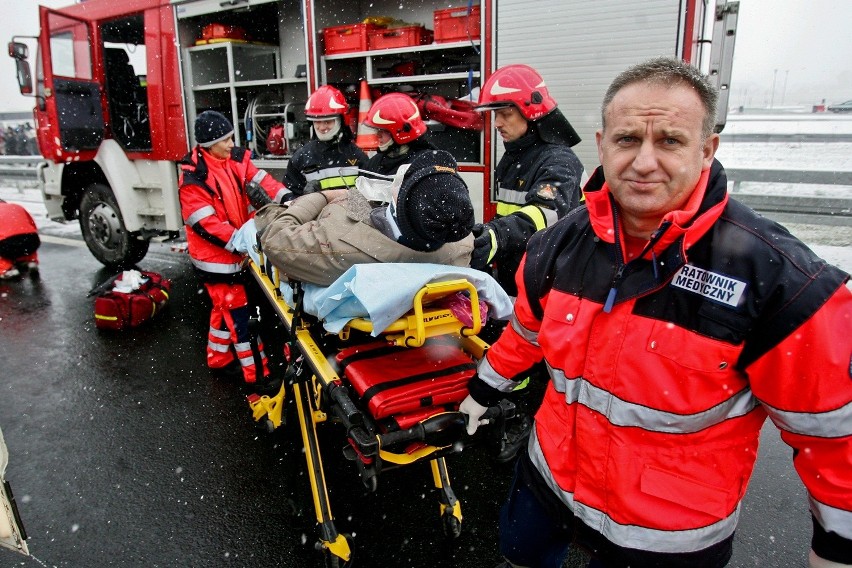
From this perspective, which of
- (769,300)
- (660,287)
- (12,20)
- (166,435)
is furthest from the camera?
(12,20)

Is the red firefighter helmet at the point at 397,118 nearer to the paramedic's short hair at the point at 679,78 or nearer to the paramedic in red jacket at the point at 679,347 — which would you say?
the paramedic in red jacket at the point at 679,347

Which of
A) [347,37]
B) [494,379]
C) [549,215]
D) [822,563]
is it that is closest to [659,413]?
[822,563]

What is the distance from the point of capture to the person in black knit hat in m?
2.01

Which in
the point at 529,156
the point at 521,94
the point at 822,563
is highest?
the point at 521,94

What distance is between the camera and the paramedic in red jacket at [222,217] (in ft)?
12.7

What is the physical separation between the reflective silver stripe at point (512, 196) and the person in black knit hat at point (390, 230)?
0.89 m

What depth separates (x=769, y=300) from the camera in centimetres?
113

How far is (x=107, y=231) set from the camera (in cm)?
682

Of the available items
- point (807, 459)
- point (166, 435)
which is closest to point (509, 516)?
point (807, 459)

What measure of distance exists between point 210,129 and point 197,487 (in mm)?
2342

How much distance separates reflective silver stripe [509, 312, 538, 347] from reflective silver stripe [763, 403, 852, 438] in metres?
0.64

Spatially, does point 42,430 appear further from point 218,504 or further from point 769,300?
point 769,300

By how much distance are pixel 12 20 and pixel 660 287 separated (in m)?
85.0

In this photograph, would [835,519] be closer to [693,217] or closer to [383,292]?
[693,217]
